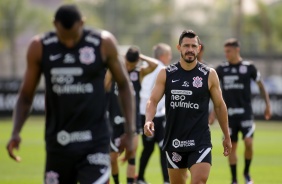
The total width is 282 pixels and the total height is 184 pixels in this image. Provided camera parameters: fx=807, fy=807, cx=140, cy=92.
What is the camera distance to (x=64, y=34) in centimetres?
776

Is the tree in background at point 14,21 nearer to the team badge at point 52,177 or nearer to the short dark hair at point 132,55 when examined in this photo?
the short dark hair at point 132,55

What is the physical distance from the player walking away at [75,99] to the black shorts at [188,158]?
2.82 meters

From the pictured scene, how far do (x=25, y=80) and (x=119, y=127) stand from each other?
23.9ft

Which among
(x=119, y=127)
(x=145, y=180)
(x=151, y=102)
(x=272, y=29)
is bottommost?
(x=272, y=29)

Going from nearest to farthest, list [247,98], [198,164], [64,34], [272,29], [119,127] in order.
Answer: [64,34]
[198,164]
[119,127]
[247,98]
[272,29]

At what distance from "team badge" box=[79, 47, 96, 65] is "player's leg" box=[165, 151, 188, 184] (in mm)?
3386

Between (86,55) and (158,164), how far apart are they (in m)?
13.5

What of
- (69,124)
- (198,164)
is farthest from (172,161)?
(69,124)

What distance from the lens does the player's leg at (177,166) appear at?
35.6ft

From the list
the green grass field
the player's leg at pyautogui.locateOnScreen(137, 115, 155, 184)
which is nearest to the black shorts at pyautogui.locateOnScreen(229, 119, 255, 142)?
the green grass field

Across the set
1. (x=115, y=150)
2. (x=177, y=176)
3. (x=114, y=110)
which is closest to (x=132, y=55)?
(x=114, y=110)

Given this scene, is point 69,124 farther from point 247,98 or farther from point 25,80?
point 247,98

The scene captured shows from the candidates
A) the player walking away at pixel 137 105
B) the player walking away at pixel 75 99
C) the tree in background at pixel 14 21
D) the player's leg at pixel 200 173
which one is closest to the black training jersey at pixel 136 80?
the player walking away at pixel 137 105

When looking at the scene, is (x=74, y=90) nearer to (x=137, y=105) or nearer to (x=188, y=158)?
(x=188, y=158)
